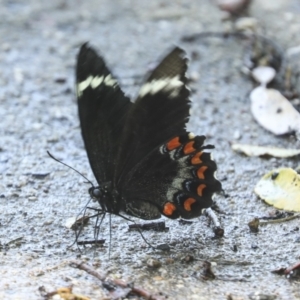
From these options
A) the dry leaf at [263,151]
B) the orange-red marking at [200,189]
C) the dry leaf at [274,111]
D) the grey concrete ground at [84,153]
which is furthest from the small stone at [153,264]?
the dry leaf at [274,111]

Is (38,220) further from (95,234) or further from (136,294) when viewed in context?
(136,294)

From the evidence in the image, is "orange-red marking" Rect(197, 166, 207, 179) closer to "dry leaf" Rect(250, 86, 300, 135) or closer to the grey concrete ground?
the grey concrete ground

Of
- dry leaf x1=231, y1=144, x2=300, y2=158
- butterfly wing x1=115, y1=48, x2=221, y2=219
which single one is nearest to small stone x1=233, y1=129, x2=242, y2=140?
dry leaf x1=231, y1=144, x2=300, y2=158

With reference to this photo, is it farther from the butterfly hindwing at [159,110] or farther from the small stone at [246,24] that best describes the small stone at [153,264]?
the small stone at [246,24]

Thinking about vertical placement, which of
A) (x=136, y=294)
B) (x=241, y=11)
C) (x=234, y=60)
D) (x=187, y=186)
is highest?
(x=241, y=11)

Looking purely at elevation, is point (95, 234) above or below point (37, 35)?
below

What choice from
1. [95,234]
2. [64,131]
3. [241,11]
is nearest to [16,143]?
[64,131]

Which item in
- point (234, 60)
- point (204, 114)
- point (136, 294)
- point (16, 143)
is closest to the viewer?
point (136, 294)
